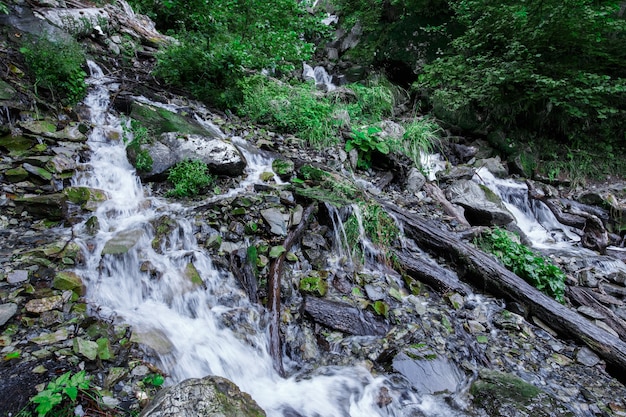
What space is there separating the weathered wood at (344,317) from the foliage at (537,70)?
7.26 meters

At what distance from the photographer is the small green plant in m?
6.55

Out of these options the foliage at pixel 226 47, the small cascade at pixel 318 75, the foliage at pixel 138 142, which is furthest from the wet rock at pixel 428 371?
the small cascade at pixel 318 75

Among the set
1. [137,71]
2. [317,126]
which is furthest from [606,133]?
[137,71]

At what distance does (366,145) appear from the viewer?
6594mm

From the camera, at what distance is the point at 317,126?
652 centimetres

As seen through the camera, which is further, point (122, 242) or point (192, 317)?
point (122, 242)

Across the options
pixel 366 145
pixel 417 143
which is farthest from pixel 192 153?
pixel 417 143

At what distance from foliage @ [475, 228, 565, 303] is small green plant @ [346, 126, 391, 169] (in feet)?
8.72

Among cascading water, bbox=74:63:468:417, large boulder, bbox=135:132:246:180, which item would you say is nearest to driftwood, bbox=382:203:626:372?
cascading water, bbox=74:63:468:417

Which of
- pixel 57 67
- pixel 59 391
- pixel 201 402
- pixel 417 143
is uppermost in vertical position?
pixel 417 143

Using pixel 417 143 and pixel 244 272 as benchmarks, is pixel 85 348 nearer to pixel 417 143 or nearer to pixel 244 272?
pixel 244 272

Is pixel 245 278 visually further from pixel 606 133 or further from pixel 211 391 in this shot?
pixel 606 133

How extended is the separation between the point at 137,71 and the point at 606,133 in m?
12.3

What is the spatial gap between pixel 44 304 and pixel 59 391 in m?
0.99
